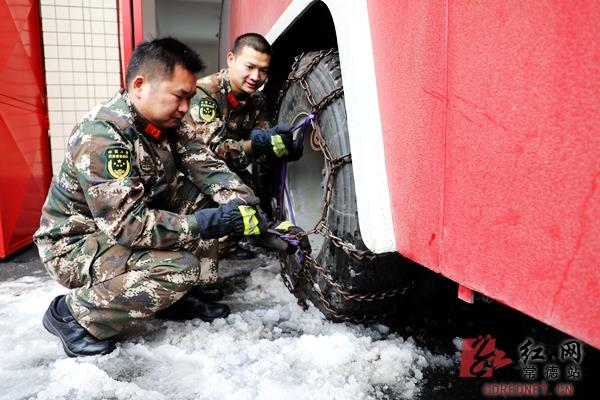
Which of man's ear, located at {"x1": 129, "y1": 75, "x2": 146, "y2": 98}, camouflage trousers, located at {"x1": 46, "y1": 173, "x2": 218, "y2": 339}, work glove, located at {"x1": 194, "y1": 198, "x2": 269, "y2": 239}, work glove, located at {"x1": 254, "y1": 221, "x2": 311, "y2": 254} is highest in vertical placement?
man's ear, located at {"x1": 129, "y1": 75, "x2": 146, "y2": 98}

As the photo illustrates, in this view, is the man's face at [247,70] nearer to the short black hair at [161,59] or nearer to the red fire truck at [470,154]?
the short black hair at [161,59]

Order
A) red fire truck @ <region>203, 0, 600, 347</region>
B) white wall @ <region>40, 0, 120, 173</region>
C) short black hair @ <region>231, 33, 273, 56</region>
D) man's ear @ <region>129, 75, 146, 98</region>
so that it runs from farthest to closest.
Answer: white wall @ <region>40, 0, 120, 173</region>
short black hair @ <region>231, 33, 273, 56</region>
man's ear @ <region>129, 75, 146, 98</region>
red fire truck @ <region>203, 0, 600, 347</region>

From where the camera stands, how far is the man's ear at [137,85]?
1.32 metres

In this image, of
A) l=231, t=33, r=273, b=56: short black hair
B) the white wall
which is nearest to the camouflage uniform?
l=231, t=33, r=273, b=56: short black hair

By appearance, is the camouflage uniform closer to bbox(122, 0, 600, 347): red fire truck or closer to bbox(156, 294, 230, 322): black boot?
bbox(156, 294, 230, 322): black boot

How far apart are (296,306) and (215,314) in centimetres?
28

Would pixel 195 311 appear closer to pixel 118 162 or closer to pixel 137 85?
pixel 118 162

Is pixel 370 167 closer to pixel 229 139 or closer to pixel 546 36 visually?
pixel 546 36

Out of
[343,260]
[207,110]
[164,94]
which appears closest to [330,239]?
[343,260]

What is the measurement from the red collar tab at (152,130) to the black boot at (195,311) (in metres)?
0.58

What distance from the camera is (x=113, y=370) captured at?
3.95 ft

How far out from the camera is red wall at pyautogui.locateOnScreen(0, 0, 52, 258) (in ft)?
7.11

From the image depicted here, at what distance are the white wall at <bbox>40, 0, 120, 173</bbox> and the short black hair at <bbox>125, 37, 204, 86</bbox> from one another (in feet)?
4.93

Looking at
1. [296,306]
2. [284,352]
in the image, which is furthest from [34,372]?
[296,306]
